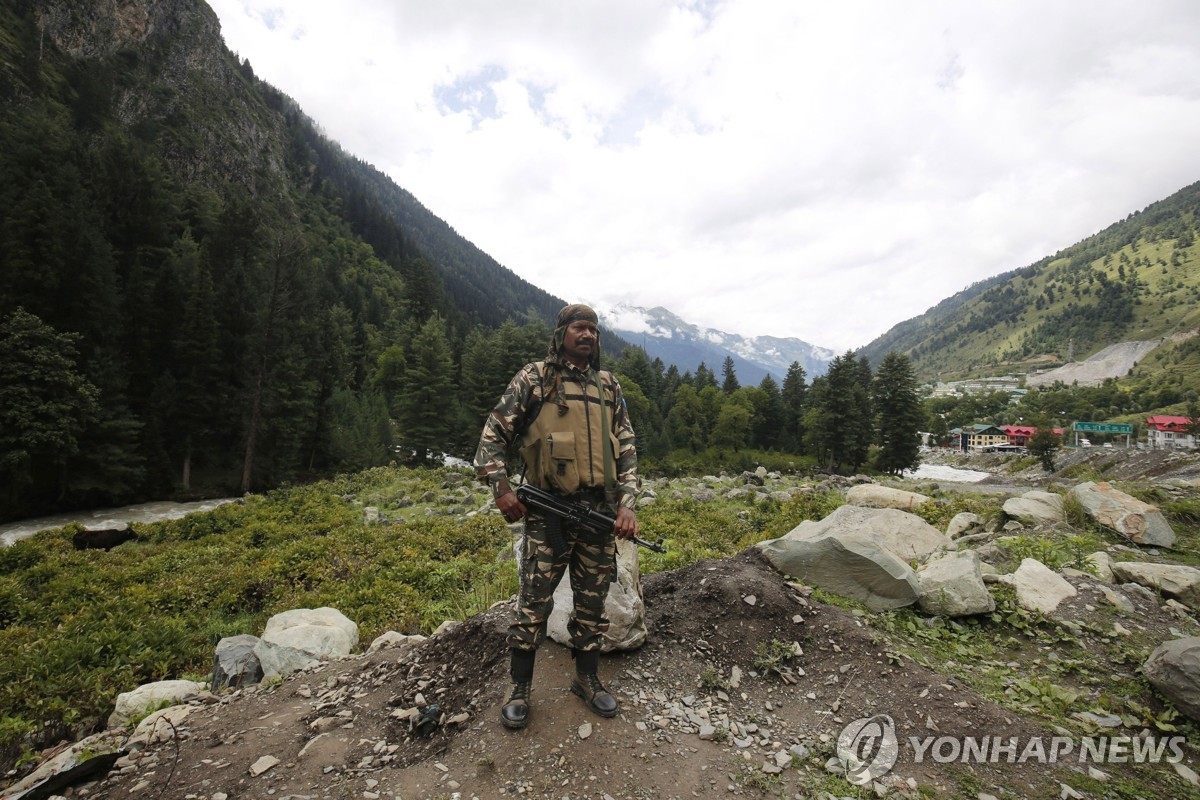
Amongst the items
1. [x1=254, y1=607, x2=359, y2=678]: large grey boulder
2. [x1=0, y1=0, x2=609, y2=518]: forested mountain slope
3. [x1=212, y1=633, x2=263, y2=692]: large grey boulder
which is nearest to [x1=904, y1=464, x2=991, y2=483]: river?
[x1=0, y1=0, x2=609, y2=518]: forested mountain slope

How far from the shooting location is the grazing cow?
1290cm

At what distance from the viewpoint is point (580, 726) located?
12.3 feet

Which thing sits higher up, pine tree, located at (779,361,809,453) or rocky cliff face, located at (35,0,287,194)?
rocky cliff face, located at (35,0,287,194)

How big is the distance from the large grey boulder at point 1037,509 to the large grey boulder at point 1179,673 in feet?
19.5

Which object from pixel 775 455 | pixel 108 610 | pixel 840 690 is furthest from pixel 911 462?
pixel 108 610

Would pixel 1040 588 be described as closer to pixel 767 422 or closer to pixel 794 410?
pixel 767 422

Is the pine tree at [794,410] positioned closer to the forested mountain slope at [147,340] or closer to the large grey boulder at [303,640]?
the forested mountain slope at [147,340]

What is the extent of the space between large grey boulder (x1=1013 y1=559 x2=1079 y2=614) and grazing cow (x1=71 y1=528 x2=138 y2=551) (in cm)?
1972

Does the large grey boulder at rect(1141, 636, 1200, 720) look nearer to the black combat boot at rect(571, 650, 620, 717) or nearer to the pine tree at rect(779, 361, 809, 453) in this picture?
the black combat boot at rect(571, 650, 620, 717)

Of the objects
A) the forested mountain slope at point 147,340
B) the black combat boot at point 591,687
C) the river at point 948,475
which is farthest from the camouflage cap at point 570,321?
the river at point 948,475

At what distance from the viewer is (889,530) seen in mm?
8336

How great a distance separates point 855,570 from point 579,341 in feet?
15.3

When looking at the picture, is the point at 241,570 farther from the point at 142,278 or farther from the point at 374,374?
the point at 374,374

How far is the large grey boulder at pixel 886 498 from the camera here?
40.3 ft
